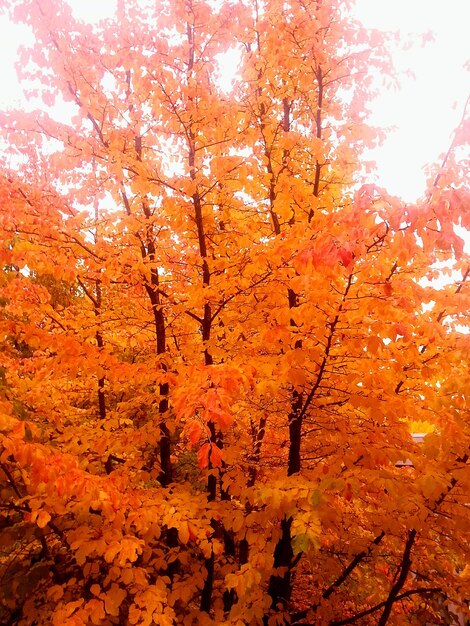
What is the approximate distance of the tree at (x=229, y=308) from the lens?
2.79m

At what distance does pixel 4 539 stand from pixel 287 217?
3607mm

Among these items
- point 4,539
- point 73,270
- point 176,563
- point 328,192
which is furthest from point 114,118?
point 176,563

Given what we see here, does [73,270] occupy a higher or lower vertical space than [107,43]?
lower

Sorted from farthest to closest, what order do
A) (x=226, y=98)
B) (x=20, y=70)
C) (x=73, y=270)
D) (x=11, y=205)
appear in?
(x=226, y=98) < (x=20, y=70) < (x=73, y=270) < (x=11, y=205)

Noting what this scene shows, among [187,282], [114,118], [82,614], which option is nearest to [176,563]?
[82,614]

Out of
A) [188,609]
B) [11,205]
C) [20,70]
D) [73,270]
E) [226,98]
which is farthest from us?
[188,609]

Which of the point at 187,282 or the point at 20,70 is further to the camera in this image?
the point at 187,282

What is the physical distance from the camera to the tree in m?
2.79

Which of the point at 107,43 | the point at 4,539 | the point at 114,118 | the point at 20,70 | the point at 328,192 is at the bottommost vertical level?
the point at 4,539

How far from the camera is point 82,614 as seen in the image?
274cm

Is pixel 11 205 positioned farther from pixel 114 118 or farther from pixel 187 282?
pixel 187 282

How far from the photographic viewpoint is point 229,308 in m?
4.00

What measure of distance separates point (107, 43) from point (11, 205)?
1.84m

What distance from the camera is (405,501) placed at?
2.86 m
